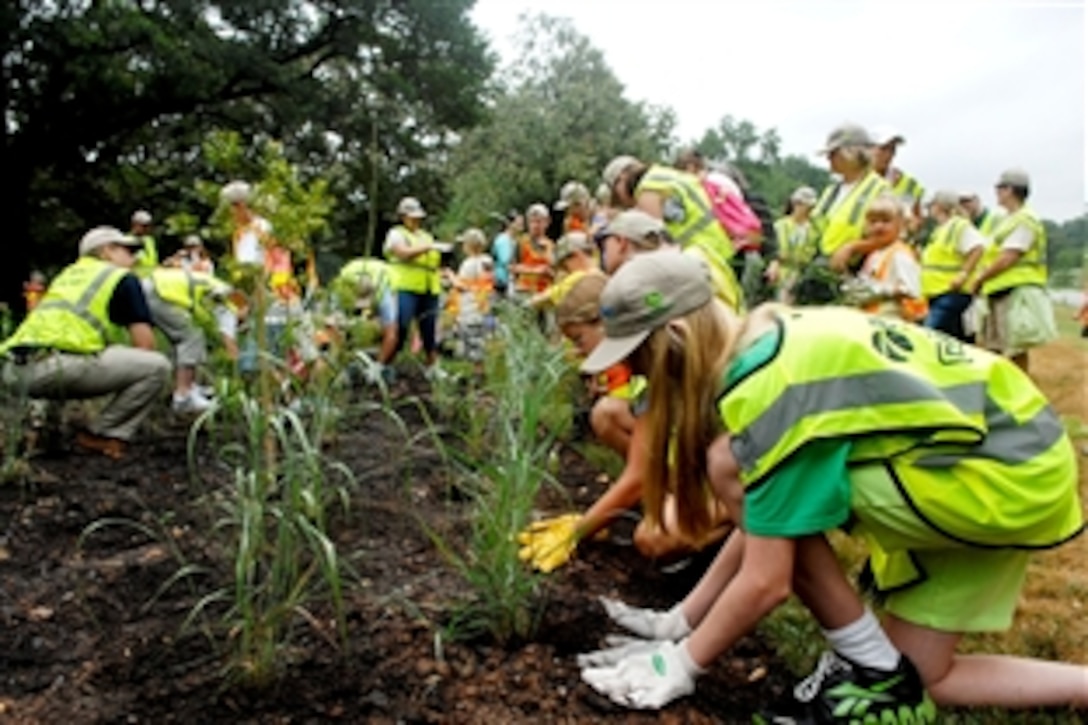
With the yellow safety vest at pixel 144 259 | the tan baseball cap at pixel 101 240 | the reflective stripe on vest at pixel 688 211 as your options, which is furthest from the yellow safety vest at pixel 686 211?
the yellow safety vest at pixel 144 259

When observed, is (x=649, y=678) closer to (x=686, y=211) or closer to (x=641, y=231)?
(x=641, y=231)

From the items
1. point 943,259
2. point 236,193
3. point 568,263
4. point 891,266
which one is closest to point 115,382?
point 568,263

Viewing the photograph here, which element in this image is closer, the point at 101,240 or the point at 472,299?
the point at 101,240

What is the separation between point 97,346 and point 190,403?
104cm

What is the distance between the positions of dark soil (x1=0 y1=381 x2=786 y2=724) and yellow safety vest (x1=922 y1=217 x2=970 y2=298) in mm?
3907

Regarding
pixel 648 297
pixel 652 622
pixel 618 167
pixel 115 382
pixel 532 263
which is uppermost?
pixel 618 167

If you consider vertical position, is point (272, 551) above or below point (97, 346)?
below

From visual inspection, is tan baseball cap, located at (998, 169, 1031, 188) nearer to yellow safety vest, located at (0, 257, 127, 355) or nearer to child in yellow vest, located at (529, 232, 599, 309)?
child in yellow vest, located at (529, 232, 599, 309)

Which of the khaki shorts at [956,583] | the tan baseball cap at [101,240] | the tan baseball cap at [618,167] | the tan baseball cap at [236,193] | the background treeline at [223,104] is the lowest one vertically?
the khaki shorts at [956,583]

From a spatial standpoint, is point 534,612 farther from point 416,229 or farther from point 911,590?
point 416,229

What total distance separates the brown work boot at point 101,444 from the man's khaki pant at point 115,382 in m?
0.03

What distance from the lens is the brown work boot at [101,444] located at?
4219mm

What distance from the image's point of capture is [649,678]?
76.2 inches

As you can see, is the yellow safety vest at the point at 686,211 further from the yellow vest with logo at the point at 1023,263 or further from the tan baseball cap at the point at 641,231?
the yellow vest with logo at the point at 1023,263
